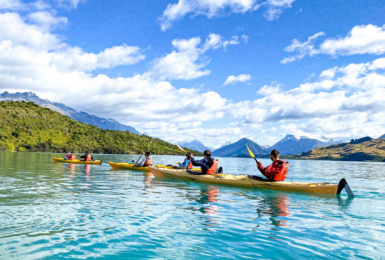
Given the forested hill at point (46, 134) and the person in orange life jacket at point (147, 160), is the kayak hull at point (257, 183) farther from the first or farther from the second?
the forested hill at point (46, 134)

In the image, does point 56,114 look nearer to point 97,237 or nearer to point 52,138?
point 52,138

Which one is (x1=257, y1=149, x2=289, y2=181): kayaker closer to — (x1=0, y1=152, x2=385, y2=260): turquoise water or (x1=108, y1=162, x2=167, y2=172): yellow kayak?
(x1=0, y1=152, x2=385, y2=260): turquoise water

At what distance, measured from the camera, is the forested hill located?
131 meters

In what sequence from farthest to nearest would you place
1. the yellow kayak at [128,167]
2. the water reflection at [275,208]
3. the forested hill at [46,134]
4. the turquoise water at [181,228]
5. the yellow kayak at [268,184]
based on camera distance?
the forested hill at [46,134]
the yellow kayak at [128,167]
the yellow kayak at [268,184]
the water reflection at [275,208]
the turquoise water at [181,228]

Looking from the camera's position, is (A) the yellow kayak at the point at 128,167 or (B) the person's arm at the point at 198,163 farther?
(A) the yellow kayak at the point at 128,167

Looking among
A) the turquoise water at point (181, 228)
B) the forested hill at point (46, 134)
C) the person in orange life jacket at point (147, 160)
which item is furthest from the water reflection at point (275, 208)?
the forested hill at point (46, 134)

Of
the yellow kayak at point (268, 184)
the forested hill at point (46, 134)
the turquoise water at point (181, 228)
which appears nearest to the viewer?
the turquoise water at point (181, 228)

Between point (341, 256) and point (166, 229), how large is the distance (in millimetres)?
5094

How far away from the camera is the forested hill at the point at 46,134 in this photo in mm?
130800

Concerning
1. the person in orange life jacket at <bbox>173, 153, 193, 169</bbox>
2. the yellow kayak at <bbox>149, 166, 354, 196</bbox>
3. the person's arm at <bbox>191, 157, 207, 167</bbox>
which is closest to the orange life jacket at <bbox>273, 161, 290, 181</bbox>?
the yellow kayak at <bbox>149, 166, 354, 196</bbox>

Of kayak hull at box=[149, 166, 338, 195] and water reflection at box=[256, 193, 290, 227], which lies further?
kayak hull at box=[149, 166, 338, 195]

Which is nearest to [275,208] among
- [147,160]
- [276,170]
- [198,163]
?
[276,170]

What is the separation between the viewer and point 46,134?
481 ft

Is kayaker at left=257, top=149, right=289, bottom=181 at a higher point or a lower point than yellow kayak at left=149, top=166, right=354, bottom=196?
higher
